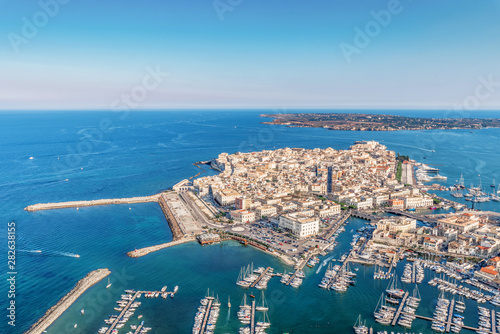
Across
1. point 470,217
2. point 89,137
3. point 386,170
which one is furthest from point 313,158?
point 89,137

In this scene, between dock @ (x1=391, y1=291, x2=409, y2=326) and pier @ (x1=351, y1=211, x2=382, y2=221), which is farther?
pier @ (x1=351, y1=211, x2=382, y2=221)

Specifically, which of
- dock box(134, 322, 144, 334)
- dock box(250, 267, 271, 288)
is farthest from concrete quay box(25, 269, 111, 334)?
dock box(250, 267, 271, 288)

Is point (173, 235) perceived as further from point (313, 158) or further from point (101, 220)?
point (313, 158)

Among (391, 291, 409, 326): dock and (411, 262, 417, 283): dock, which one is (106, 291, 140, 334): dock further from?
(411, 262, 417, 283): dock

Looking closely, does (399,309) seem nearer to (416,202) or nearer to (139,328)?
(139,328)

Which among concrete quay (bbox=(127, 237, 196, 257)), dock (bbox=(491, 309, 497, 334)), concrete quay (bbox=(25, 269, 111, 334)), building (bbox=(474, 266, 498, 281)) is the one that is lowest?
concrete quay (bbox=(127, 237, 196, 257))

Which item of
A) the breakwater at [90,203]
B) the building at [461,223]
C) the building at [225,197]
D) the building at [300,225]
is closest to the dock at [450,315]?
the building at [461,223]

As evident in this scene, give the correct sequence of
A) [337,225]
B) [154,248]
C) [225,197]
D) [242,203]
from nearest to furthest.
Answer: [154,248] → [337,225] → [242,203] → [225,197]

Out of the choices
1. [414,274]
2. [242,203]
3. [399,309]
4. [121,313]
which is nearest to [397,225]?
[414,274]
